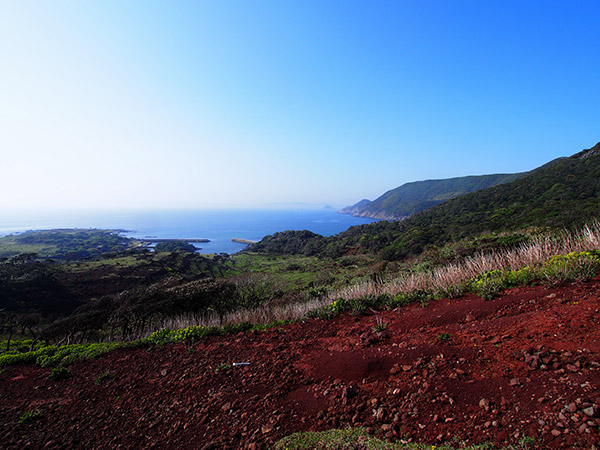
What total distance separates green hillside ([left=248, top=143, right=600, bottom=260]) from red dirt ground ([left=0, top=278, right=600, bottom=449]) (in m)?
26.0

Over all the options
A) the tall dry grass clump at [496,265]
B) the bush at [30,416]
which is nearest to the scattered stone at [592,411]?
the tall dry grass clump at [496,265]

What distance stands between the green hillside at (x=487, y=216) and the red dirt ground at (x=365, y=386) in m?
26.0

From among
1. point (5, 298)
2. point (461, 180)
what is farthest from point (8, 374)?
point (461, 180)

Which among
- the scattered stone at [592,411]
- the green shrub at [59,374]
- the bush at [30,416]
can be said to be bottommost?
the green shrub at [59,374]

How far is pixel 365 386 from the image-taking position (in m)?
3.33

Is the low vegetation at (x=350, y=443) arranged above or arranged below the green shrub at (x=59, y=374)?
above

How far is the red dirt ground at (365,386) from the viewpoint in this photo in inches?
93.6

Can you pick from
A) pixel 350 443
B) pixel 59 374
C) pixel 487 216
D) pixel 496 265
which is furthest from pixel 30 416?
pixel 487 216

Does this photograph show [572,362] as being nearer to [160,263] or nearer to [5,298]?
[5,298]

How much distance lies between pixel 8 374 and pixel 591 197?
46.5 meters

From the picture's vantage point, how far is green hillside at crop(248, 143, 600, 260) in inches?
1180

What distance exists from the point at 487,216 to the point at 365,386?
43756 mm

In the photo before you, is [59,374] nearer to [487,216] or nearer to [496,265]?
[496,265]

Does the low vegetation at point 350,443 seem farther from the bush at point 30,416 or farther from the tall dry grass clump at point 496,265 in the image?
the tall dry grass clump at point 496,265
